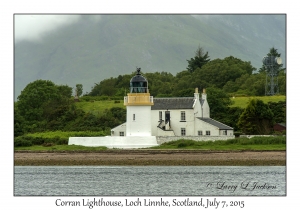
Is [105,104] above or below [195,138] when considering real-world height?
above

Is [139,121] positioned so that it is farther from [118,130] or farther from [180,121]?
[180,121]

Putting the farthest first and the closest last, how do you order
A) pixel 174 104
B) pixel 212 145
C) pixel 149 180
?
pixel 174 104 → pixel 212 145 → pixel 149 180

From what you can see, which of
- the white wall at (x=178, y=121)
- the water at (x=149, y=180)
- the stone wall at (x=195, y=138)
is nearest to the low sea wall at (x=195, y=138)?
the stone wall at (x=195, y=138)

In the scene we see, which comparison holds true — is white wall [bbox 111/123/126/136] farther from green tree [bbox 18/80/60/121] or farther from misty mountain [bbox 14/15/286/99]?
misty mountain [bbox 14/15/286/99]

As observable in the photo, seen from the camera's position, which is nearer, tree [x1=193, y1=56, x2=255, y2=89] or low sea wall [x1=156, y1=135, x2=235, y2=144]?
low sea wall [x1=156, y1=135, x2=235, y2=144]

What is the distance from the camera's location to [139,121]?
52.3m

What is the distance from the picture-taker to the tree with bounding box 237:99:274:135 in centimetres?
5669

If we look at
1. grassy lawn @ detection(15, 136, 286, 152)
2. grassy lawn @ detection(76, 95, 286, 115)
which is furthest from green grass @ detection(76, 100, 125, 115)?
grassy lawn @ detection(15, 136, 286, 152)

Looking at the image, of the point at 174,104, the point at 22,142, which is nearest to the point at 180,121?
the point at 174,104

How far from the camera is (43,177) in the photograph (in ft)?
133

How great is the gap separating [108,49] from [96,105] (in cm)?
7194

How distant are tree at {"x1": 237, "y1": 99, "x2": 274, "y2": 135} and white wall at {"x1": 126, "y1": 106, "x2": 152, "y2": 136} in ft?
28.8

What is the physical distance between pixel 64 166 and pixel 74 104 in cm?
2413

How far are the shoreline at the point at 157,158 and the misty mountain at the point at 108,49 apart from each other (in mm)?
84755
